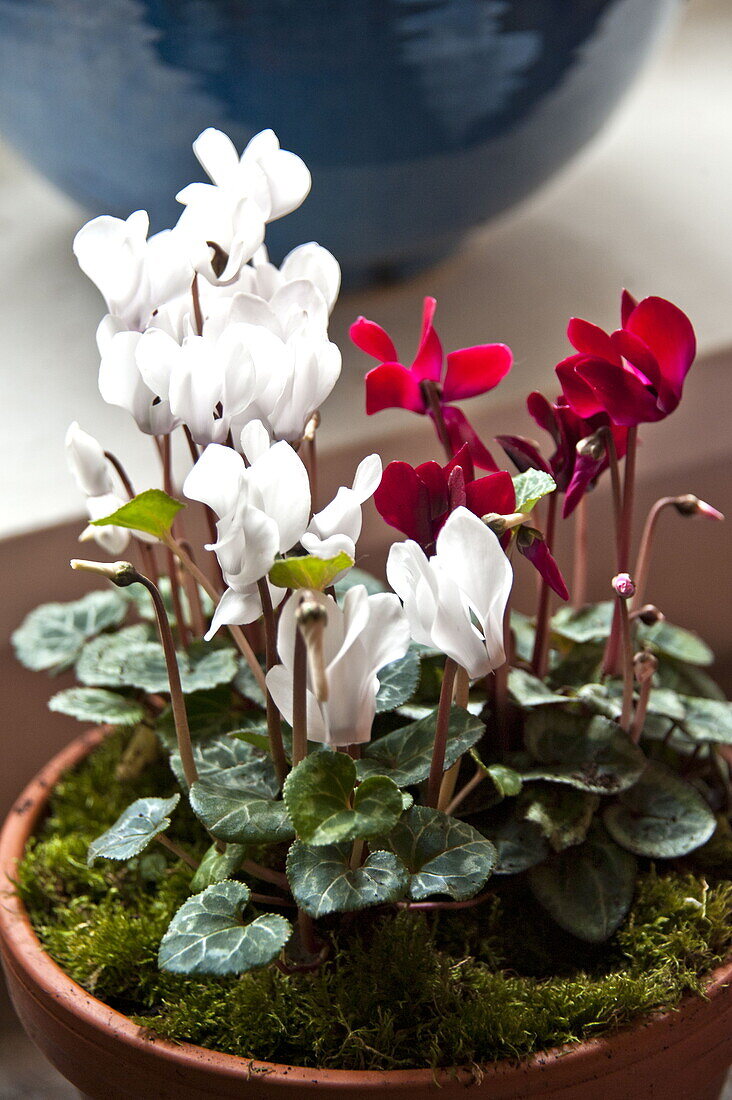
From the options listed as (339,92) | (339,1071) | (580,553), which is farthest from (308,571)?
(339,92)

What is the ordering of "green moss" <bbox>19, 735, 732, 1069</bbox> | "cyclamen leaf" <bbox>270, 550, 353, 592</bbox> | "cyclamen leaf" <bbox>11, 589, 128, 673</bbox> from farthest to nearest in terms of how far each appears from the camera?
"cyclamen leaf" <bbox>11, 589, 128, 673</bbox>
"green moss" <bbox>19, 735, 732, 1069</bbox>
"cyclamen leaf" <bbox>270, 550, 353, 592</bbox>

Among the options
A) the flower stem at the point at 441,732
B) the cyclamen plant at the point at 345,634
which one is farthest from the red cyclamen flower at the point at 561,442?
the flower stem at the point at 441,732

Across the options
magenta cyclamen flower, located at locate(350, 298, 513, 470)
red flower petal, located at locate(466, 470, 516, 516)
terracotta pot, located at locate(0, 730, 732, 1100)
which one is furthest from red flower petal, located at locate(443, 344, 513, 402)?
terracotta pot, located at locate(0, 730, 732, 1100)

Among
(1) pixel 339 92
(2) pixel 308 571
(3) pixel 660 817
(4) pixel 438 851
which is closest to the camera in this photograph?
(2) pixel 308 571

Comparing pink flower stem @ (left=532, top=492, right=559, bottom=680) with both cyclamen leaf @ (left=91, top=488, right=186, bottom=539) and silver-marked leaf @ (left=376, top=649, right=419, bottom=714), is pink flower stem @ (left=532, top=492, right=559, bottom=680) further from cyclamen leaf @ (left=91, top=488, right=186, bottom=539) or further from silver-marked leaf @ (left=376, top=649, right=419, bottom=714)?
cyclamen leaf @ (left=91, top=488, right=186, bottom=539)

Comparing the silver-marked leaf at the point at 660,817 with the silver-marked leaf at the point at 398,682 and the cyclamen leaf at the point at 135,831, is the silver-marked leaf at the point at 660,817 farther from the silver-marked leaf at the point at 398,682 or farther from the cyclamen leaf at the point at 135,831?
the cyclamen leaf at the point at 135,831

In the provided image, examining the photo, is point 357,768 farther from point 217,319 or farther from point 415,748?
point 217,319

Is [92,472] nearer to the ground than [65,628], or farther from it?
farther from it
